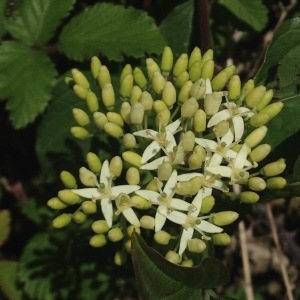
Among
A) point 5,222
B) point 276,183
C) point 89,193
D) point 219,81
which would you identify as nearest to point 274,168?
point 276,183

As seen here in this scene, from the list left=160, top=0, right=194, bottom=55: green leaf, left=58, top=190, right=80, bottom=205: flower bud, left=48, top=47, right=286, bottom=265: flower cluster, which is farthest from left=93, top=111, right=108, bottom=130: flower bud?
left=160, top=0, right=194, bottom=55: green leaf

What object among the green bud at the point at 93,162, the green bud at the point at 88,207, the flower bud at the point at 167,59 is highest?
the flower bud at the point at 167,59

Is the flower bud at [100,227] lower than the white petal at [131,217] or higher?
lower

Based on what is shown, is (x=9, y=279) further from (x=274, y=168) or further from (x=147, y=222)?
(x=274, y=168)

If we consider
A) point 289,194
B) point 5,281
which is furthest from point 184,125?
point 5,281

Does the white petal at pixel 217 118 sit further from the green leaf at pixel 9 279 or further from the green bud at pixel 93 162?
the green leaf at pixel 9 279

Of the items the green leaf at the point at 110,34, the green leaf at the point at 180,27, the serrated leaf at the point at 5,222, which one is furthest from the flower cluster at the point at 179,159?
the serrated leaf at the point at 5,222
